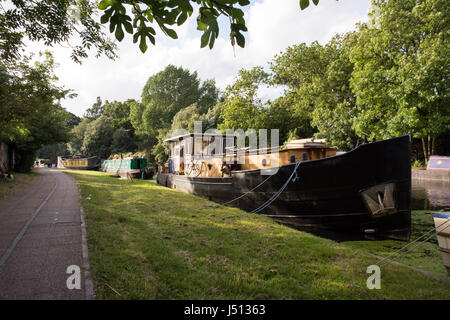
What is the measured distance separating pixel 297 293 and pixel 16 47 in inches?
381

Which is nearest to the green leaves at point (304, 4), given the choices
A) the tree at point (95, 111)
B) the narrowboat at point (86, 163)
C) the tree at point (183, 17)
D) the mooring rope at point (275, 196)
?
the tree at point (183, 17)

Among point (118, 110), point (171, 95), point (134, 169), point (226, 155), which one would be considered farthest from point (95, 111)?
point (226, 155)

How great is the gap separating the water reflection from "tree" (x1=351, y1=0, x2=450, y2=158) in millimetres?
4035

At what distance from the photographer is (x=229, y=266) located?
3.96m

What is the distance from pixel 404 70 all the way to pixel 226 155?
1532 centimetres

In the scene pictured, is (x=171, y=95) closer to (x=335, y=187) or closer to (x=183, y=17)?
(x=335, y=187)

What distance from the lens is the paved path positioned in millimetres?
2955

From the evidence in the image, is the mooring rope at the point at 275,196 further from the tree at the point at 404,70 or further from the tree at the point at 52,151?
the tree at the point at 52,151

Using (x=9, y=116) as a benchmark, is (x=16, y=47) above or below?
above

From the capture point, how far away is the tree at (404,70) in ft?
55.1

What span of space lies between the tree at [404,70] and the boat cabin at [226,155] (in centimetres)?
1225

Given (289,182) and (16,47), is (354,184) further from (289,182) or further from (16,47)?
(16,47)
